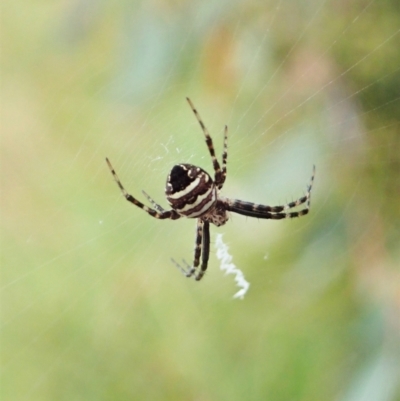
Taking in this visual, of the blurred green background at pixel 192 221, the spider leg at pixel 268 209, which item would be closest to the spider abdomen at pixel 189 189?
the spider leg at pixel 268 209

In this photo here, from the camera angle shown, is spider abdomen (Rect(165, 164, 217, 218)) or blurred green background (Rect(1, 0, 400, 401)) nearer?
spider abdomen (Rect(165, 164, 217, 218))

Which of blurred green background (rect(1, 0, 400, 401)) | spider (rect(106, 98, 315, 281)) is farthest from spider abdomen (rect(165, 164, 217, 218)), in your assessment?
blurred green background (rect(1, 0, 400, 401))

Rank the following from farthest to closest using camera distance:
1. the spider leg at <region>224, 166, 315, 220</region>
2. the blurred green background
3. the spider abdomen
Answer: the blurred green background
the spider leg at <region>224, 166, 315, 220</region>
the spider abdomen

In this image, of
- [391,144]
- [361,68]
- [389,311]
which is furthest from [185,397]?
[361,68]

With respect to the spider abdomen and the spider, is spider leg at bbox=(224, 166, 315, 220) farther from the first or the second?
the spider abdomen

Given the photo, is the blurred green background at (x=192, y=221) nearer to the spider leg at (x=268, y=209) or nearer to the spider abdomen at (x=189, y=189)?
the spider leg at (x=268, y=209)

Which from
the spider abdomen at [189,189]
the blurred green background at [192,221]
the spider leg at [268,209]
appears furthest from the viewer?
the blurred green background at [192,221]

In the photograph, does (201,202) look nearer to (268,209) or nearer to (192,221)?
(268,209)

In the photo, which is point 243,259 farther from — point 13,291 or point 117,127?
point 13,291
